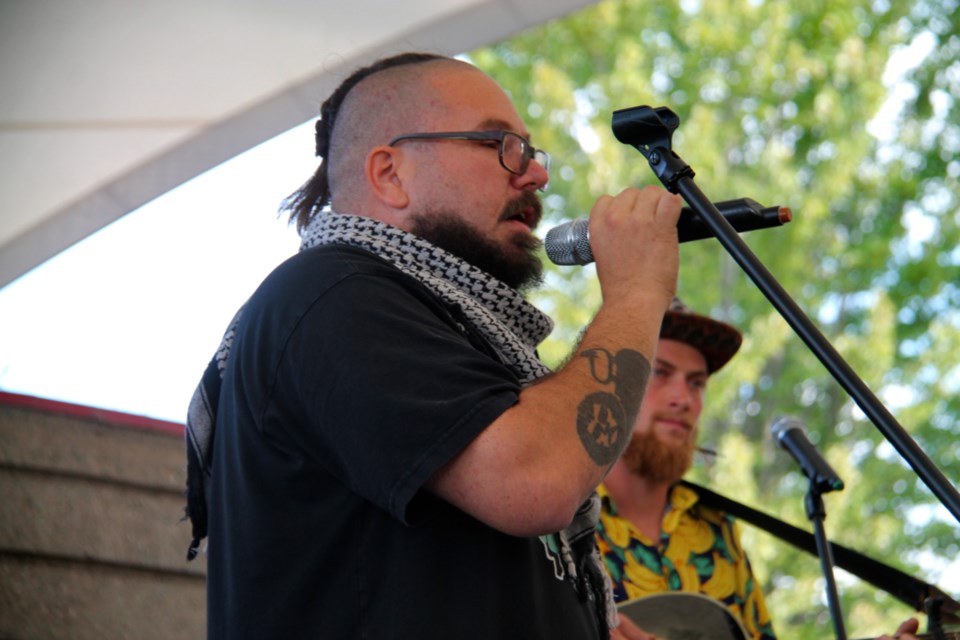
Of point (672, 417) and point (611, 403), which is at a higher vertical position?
point (611, 403)

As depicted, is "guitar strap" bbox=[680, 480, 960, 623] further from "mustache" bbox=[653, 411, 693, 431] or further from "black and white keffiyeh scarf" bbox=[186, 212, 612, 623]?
"black and white keffiyeh scarf" bbox=[186, 212, 612, 623]

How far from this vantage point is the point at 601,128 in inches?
426

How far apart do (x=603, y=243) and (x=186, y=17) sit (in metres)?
2.83

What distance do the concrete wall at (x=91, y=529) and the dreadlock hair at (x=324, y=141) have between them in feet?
2.85

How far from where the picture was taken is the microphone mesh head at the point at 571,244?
203 centimetres

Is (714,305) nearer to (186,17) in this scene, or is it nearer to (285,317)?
(186,17)

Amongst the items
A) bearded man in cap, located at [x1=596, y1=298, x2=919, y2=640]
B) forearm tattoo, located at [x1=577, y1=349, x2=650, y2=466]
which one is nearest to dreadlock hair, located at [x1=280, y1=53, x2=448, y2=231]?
forearm tattoo, located at [x1=577, y1=349, x2=650, y2=466]

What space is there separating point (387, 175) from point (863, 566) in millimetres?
2058

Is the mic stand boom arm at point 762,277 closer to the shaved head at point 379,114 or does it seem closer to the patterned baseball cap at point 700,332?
the shaved head at point 379,114

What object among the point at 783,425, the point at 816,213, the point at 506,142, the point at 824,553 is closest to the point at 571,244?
the point at 506,142

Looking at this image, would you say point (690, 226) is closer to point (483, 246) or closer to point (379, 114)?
point (483, 246)

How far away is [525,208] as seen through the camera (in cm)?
229

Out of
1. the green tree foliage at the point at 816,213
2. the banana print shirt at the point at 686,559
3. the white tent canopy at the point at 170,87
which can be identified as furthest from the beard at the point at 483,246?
the green tree foliage at the point at 816,213

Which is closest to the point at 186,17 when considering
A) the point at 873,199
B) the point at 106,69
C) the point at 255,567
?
the point at 106,69
